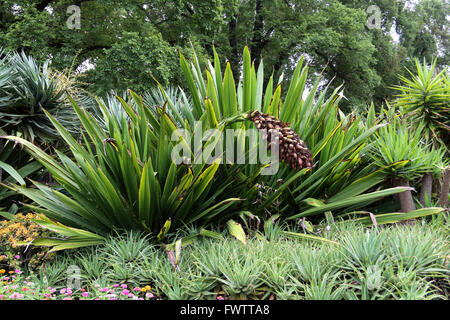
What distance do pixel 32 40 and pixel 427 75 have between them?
10.4 m

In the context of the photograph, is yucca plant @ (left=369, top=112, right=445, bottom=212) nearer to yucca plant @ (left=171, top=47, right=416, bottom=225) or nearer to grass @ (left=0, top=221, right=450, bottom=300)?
yucca plant @ (left=171, top=47, right=416, bottom=225)

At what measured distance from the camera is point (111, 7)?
1191 centimetres

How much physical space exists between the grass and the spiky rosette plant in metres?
0.60

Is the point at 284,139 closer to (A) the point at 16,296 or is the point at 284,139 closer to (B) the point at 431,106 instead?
(A) the point at 16,296

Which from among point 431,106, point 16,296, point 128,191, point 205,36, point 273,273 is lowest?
point 16,296

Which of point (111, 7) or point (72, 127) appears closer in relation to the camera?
point (72, 127)

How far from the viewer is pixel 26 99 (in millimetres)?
4879

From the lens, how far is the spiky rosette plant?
2.65 metres

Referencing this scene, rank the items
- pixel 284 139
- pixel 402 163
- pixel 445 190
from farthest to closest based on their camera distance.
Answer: pixel 445 190 < pixel 402 163 < pixel 284 139

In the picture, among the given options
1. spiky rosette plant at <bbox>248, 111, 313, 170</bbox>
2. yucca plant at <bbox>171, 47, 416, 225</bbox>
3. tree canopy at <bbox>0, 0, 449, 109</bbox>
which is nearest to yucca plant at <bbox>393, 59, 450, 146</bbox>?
yucca plant at <bbox>171, 47, 416, 225</bbox>

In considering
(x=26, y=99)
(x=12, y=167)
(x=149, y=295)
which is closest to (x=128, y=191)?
(x=149, y=295)

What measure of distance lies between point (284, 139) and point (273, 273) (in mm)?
932

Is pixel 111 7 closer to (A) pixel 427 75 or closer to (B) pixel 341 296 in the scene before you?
(A) pixel 427 75
